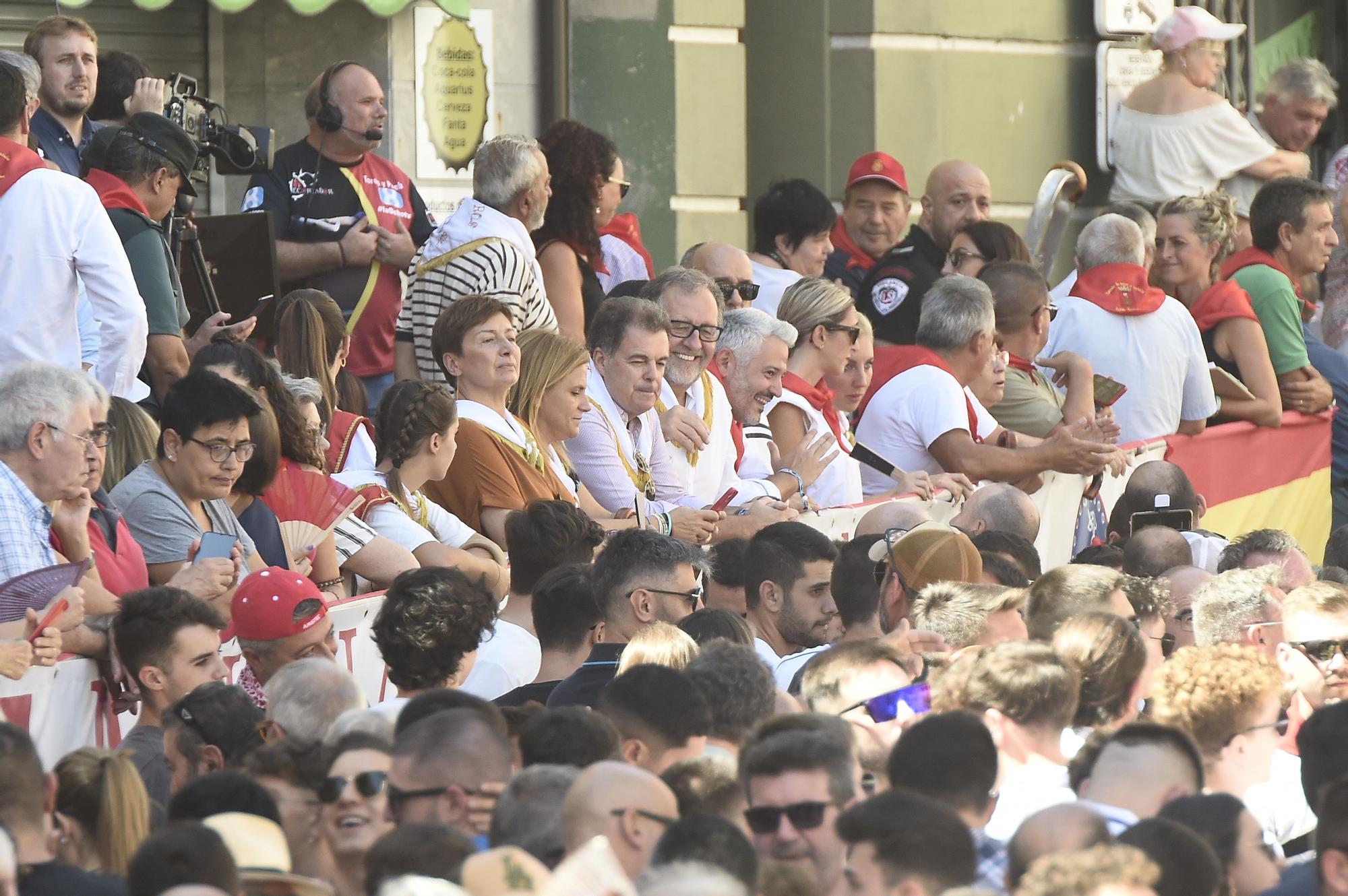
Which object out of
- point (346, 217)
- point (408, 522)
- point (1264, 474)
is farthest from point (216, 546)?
point (1264, 474)

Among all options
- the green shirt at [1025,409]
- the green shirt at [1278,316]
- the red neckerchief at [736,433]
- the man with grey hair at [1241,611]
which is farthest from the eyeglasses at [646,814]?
the green shirt at [1278,316]

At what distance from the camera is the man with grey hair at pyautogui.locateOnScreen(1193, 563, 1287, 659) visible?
6754mm

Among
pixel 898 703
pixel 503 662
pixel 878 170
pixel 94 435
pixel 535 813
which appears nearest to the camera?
pixel 535 813

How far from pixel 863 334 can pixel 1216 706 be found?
4.28m

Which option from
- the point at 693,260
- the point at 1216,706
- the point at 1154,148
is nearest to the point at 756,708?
the point at 1216,706

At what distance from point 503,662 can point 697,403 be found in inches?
100

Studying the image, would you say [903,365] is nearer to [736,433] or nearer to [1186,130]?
[736,433]

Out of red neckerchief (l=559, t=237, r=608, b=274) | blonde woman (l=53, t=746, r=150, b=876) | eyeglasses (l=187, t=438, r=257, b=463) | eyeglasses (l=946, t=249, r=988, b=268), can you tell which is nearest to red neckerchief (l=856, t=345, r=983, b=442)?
eyeglasses (l=946, t=249, r=988, b=268)

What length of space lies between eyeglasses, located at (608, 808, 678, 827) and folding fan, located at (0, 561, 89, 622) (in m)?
2.14

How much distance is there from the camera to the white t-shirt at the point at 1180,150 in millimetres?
13180

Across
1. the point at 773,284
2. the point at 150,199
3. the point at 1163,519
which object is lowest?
the point at 1163,519

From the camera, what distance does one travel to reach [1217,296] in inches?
451

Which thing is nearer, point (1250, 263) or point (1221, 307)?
→ point (1221, 307)

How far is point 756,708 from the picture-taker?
5020 mm
